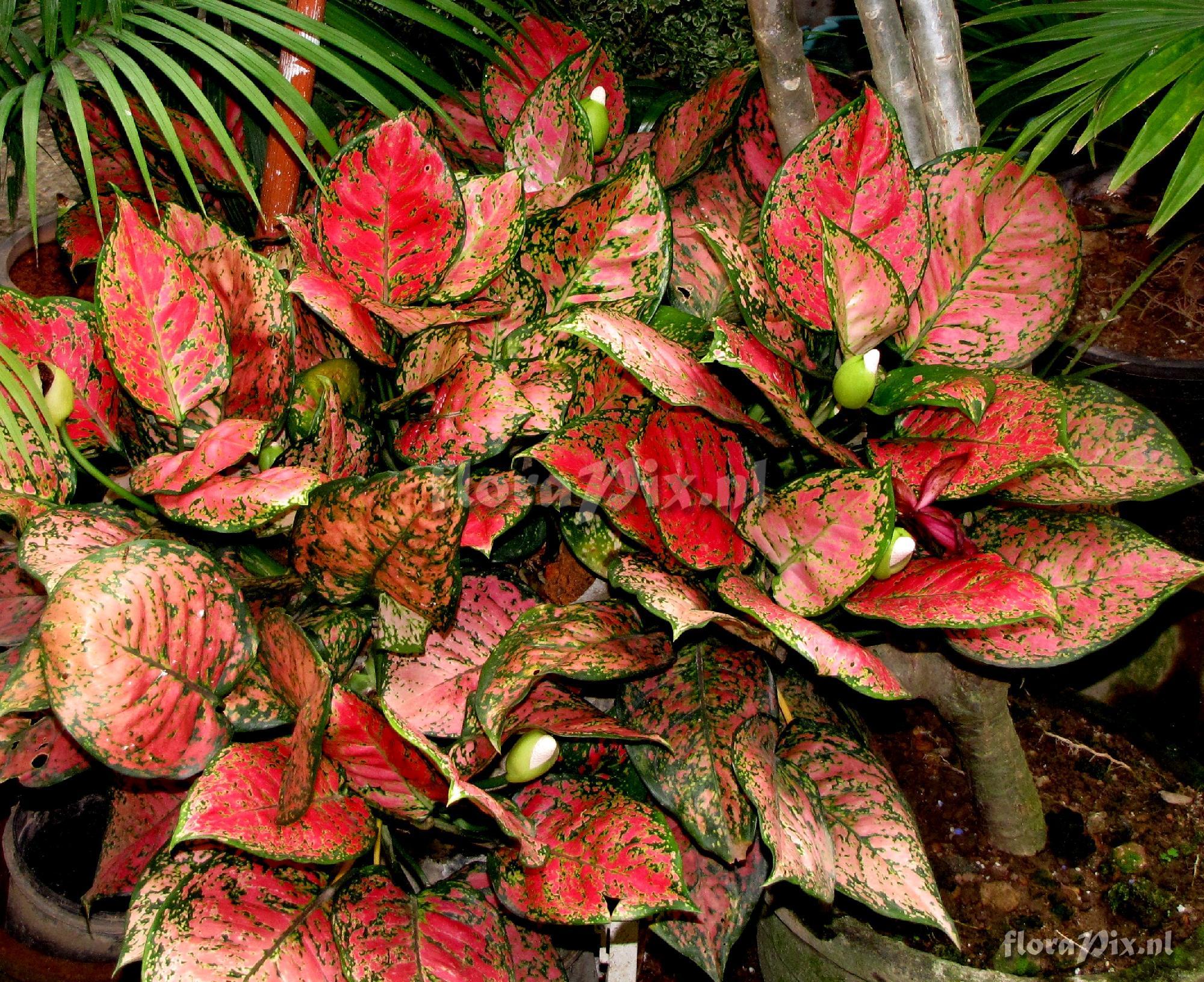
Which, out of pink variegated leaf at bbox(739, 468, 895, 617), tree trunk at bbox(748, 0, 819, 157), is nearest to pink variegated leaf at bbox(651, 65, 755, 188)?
tree trunk at bbox(748, 0, 819, 157)

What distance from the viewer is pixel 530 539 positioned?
95cm

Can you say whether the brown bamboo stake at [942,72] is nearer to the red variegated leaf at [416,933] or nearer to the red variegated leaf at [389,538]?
the red variegated leaf at [389,538]

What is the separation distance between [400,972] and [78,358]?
591 millimetres

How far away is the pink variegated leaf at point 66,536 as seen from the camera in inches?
29.3

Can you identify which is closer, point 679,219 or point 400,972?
point 400,972

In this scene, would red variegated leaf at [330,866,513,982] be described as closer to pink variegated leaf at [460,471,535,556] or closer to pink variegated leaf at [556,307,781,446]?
pink variegated leaf at [460,471,535,556]

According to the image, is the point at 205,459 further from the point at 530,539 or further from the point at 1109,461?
the point at 1109,461

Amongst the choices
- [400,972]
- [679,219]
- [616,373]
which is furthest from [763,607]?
[679,219]

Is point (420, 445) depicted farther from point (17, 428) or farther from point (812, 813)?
point (812, 813)

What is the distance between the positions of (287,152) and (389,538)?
0.53 m

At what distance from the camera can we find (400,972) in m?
0.78

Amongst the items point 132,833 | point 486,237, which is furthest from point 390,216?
point 132,833

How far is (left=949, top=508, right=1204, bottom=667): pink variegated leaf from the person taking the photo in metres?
0.81

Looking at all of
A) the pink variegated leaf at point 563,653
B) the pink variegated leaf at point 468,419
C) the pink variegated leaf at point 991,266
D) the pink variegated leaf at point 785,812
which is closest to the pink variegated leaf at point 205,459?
the pink variegated leaf at point 468,419
